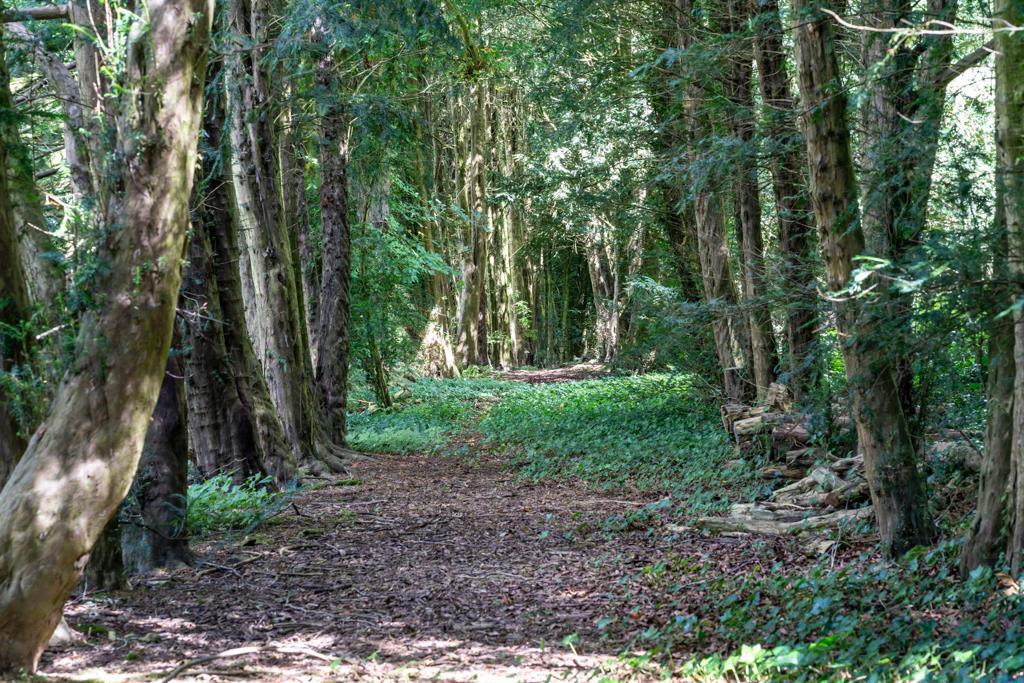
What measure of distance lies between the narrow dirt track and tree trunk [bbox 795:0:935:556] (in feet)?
6.92

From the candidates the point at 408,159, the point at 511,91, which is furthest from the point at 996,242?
the point at 511,91

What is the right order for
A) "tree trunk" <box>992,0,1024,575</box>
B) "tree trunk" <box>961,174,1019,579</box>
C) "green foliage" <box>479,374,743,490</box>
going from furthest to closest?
"green foliage" <box>479,374,743,490</box>
"tree trunk" <box>961,174,1019,579</box>
"tree trunk" <box>992,0,1024,575</box>

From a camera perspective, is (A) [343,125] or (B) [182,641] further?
(A) [343,125]

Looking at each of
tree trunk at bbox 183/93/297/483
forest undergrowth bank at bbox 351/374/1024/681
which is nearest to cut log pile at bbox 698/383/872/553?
forest undergrowth bank at bbox 351/374/1024/681

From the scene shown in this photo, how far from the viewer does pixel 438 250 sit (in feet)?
111

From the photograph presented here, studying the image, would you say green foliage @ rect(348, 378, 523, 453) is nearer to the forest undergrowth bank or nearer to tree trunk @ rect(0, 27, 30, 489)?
the forest undergrowth bank

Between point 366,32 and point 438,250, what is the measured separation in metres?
23.3

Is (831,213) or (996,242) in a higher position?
(831,213)

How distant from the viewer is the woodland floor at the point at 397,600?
5.20 meters

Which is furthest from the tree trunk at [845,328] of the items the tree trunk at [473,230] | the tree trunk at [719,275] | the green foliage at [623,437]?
the tree trunk at [473,230]

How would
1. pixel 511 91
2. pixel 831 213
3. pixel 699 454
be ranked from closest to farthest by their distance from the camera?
pixel 831 213, pixel 699 454, pixel 511 91

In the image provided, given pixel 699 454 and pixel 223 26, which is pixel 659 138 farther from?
pixel 223 26

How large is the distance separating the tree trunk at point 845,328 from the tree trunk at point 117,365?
4.29m

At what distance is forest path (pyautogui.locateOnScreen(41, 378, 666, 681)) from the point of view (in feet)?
17.1
